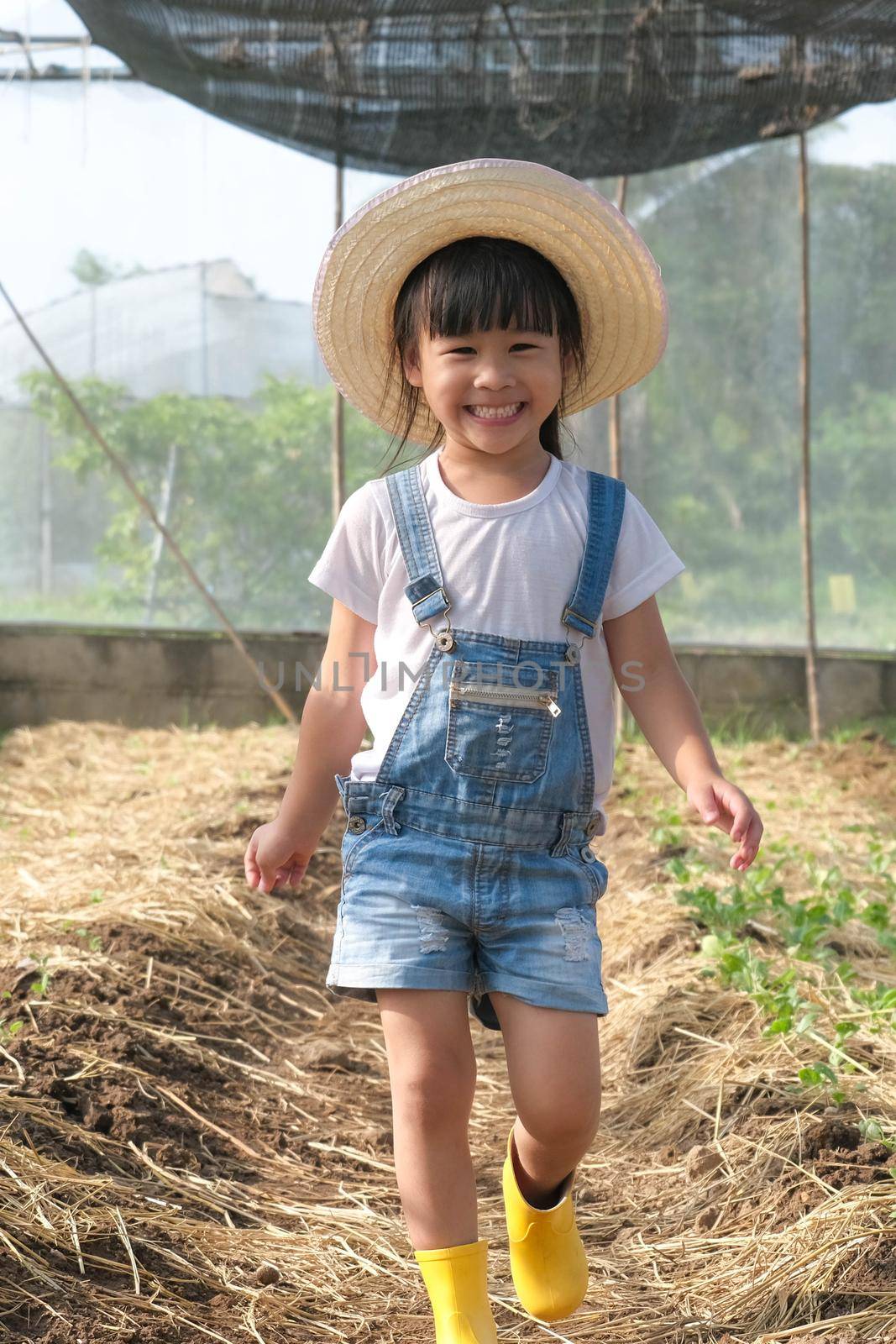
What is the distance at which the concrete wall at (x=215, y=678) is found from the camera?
24.2 feet

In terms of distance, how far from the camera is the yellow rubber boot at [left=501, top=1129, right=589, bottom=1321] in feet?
6.33

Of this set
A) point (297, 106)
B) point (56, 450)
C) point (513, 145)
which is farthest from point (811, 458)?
point (56, 450)

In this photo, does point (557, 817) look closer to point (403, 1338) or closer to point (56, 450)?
point (403, 1338)

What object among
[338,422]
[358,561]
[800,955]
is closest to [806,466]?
[338,422]

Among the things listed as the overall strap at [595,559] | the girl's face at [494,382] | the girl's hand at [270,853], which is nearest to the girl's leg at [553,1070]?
the girl's hand at [270,853]

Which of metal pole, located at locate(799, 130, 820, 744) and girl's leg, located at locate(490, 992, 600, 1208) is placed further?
metal pole, located at locate(799, 130, 820, 744)

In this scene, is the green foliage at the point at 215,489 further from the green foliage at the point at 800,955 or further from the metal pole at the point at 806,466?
the green foliage at the point at 800,955

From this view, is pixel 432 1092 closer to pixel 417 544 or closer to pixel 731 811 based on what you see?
pixel 731 811

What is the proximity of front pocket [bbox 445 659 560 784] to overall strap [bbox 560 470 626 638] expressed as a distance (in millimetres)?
113

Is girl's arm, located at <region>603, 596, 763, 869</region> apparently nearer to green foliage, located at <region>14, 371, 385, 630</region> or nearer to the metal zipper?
the metal zipper

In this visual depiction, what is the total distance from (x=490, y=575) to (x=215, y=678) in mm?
5727

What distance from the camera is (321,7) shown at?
5125 millimetres

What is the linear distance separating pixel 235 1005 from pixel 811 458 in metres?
5.25

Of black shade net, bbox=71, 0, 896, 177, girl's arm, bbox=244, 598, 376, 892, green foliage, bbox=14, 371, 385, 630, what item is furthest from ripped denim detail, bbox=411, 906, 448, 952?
green foliage, bbox=14, 371, 385, 630
